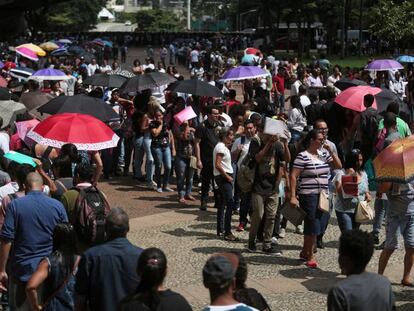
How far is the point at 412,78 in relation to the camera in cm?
2183

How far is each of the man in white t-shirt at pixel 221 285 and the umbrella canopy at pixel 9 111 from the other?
7.35 meters

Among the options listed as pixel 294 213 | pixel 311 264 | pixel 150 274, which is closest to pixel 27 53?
pixel 294 213

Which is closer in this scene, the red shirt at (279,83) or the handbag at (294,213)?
the handbag at (294,213)

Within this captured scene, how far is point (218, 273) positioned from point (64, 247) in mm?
1871

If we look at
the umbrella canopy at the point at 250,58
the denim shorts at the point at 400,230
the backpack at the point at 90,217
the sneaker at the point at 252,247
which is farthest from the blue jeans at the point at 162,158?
the umbrella canopy at the point at 250,58

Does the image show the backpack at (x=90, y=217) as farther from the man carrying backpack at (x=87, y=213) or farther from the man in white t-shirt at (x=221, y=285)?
the man in white t-shirt at (x=221, y=285)

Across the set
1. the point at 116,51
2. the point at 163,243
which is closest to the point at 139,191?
the point at 163,243

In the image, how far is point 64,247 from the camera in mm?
6168

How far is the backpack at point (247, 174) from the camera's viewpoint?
990 centimetres

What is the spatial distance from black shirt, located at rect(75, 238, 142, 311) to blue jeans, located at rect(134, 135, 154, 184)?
8396 mm

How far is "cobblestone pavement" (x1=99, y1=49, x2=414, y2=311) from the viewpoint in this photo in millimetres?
Result: 8602

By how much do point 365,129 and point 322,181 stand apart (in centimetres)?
402

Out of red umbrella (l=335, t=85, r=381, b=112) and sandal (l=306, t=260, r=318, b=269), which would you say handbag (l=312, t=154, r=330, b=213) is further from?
red umbrella (l=335, t=85, r=381, b=112)

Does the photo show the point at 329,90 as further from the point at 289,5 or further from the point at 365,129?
the point at 289,5
